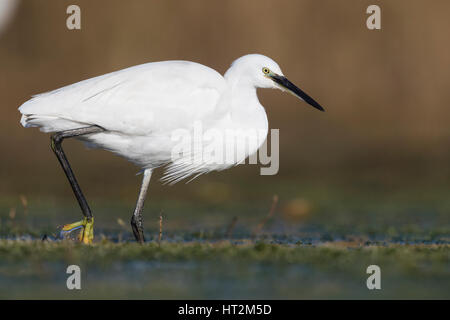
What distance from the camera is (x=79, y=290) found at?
6.17m

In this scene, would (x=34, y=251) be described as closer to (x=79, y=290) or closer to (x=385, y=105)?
(x=79, y=290)

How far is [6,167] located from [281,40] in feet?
23.6

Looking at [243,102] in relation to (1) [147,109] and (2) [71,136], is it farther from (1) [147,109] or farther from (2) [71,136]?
(2) [71,136]

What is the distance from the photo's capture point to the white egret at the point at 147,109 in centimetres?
805

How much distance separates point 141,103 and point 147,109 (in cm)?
9

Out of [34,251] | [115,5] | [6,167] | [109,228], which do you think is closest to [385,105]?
[115,5]

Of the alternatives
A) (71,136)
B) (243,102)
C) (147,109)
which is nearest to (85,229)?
(71,136)

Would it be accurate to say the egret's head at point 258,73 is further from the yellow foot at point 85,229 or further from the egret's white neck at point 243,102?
the yellow foot at point 85,229

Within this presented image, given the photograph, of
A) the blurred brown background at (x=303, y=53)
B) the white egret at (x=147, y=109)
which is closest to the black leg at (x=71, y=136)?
the white egret at (x=147, y=109)

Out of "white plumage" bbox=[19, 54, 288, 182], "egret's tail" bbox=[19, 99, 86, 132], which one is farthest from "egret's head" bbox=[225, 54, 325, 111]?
"egret's tail" bbox=[19, 99, 86, 132]

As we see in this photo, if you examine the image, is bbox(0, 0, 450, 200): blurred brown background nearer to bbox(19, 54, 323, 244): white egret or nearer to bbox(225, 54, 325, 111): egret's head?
bbox(225, 54, 325, 111): egret's head

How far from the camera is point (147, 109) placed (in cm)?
803
